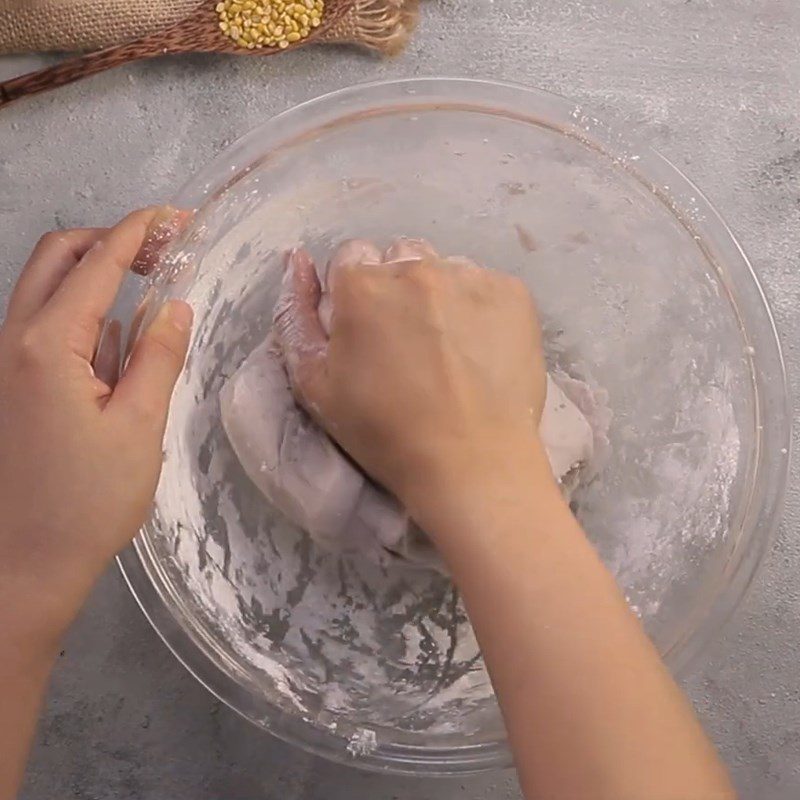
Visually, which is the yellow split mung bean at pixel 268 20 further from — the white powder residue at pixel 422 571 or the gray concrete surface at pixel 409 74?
the white powder residue at pixel 422 571

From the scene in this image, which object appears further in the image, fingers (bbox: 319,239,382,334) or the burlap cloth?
the burlap cloth

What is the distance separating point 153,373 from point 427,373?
16 cm

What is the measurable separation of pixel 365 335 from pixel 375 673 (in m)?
0.25

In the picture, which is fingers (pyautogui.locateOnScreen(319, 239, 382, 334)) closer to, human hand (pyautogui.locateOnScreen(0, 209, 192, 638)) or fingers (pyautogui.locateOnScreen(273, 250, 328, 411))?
fingers (pyautogui.locateOnScreen(273, 250, 328, 411))

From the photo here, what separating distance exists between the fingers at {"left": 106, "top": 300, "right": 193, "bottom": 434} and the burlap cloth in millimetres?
324

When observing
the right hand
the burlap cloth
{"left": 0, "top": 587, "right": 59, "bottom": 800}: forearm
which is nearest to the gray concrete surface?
the burlap cloth

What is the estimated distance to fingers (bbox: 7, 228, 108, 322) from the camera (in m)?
0.57

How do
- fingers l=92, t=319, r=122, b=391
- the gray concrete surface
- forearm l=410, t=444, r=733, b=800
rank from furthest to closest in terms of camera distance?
the gray concrete surface
fingers l=92, t=319, r=122, b=391
forearm l=410, t=444, r=733, b=800

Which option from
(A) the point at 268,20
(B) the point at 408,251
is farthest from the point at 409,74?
(B) the point at 408,251

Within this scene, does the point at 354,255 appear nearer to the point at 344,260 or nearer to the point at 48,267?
the point at 344,260

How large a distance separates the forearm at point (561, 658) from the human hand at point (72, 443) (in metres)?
0.18

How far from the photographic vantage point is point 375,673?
640 millimetres

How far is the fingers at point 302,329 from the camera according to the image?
1.92 ft

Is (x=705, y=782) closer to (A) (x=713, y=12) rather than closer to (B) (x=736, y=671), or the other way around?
(B) (x=736, y=671)
